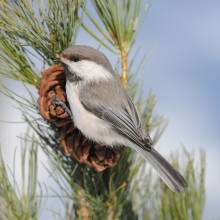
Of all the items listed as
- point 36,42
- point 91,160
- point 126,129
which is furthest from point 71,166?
point 36,42

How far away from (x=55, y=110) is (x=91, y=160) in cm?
17

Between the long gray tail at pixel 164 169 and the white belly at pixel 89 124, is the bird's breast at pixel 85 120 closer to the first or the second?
the white belly at pixel 89 124

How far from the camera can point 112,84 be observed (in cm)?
90

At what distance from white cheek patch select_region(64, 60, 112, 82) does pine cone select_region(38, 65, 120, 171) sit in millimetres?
81

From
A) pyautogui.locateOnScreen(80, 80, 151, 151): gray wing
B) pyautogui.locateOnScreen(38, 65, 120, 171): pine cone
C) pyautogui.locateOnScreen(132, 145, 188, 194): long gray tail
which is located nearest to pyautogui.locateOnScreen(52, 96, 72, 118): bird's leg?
pyautogui.locateOnScreen(38, 65, 120, 171): pine cone

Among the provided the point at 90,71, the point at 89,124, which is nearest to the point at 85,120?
the point at 89,124

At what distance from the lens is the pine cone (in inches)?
29.0

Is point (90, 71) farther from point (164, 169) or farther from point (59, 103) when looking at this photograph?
point (164, 169)

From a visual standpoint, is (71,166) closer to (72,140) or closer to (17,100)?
(72,140)

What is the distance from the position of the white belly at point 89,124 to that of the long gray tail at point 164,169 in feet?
0.26

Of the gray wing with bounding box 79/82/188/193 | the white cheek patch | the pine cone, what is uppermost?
the white cheek patch

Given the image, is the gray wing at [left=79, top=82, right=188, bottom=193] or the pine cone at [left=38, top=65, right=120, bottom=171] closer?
the pine cone at [left=38, top=65, right=120, bottom=171]

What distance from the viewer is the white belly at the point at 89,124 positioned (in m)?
0.81

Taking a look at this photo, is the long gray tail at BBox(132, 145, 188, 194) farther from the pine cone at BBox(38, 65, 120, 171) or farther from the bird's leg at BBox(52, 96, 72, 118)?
the bird's leg at BBox(52, 96, 72, 118)
